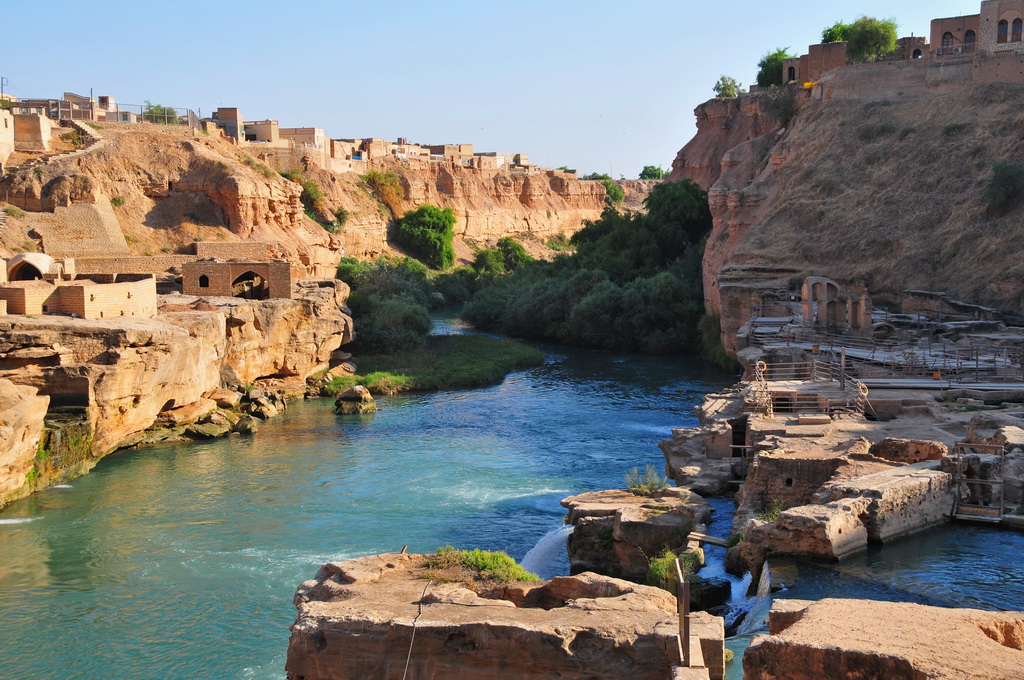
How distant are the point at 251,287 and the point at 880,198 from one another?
2267 cm

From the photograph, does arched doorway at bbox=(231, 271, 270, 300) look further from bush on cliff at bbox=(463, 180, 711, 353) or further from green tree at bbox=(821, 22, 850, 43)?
green tree at bbox=(821, 22, 850, 43)

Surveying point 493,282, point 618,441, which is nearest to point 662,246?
point 493,282

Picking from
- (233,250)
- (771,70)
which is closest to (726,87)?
(771,70)

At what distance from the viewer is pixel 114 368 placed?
77.4 feet

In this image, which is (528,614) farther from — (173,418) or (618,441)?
(173,418)

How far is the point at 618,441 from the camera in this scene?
25.6 m

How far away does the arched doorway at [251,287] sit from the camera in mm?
34938

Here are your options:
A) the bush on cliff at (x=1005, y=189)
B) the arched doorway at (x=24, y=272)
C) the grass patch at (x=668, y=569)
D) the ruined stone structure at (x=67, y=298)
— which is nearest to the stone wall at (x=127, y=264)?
the arched doorway at (x=24, y=272)

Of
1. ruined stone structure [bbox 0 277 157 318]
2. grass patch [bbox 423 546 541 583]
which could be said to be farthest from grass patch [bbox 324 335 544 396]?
grass patch [bbox 423 546 541 583]

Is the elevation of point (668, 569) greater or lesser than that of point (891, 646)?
lesser

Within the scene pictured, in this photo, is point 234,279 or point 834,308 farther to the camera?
point 234,279

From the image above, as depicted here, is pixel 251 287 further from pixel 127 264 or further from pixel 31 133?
pixel 31 133

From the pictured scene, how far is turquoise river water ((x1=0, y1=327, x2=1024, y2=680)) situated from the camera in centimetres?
1354

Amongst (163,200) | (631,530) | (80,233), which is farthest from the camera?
(163,200)
